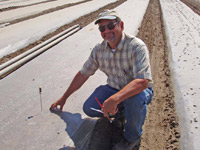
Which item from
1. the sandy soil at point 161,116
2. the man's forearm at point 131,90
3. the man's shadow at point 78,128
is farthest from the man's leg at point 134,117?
the man's shadow at point 78,128

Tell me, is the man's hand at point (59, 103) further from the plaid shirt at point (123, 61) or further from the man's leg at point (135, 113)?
the man's leg at point (135, 113)

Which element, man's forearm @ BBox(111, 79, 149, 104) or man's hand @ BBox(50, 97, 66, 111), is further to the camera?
man's hand @ BBox(50, 97, 66, 111)

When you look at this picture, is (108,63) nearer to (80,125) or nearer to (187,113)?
(80,125)

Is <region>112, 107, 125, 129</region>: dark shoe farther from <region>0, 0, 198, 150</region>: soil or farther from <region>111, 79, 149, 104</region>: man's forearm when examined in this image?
<region>111, 79, 149, 104</region>: man's forearm

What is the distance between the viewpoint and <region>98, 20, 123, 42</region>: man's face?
271 cm

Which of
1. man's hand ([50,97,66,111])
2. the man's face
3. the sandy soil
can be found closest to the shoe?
the sandy soil

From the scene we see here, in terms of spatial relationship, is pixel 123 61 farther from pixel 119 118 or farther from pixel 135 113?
pixel 119 118

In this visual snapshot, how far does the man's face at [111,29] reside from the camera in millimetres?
2705

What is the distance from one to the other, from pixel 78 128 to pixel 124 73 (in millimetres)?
1040

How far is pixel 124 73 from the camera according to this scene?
2863 millimetres

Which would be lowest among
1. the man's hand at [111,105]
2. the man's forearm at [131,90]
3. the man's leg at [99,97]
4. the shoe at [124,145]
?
the shoe at [124,145]

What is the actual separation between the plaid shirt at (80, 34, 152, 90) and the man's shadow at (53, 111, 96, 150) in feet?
2.27

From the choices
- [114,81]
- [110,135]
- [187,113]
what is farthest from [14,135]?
[187,113]

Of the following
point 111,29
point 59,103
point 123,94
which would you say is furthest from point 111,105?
point 59,103
